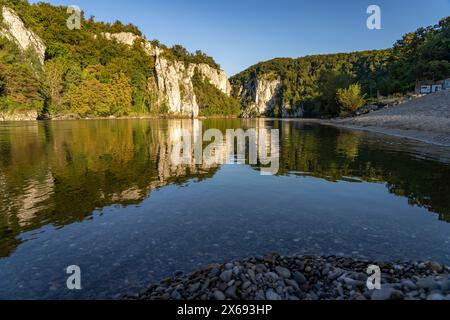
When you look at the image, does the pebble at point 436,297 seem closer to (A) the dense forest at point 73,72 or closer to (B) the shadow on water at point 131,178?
(B) the shadow on water at point 131,178

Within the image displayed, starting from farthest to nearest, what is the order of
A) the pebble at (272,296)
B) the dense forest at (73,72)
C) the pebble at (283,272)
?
the dense forest at (73,72)
the pebble at (283,272)
the pebble at (272,296)

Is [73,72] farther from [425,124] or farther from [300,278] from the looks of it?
[300,278]

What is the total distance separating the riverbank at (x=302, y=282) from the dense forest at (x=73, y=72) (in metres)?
114

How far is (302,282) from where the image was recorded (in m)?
6.29

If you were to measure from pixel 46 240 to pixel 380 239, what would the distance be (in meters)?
10.8

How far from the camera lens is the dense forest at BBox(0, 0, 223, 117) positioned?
99.8 metres

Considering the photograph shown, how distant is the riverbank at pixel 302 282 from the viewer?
5.63 m

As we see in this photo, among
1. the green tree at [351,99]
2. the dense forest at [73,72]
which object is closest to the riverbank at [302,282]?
the green tree at [351,99]

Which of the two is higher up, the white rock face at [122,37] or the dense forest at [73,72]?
the white rock face at [122,37]

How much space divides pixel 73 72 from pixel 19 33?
80.8 feet

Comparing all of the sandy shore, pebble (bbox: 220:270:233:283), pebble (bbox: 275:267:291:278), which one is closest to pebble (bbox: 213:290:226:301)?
pebble (bbox: 220:270:233:283)

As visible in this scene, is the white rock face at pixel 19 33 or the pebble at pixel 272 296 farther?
the white rock face at pixel 19 33

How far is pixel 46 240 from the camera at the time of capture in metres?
8.70

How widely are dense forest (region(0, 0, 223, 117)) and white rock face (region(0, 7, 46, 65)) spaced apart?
5.19m
